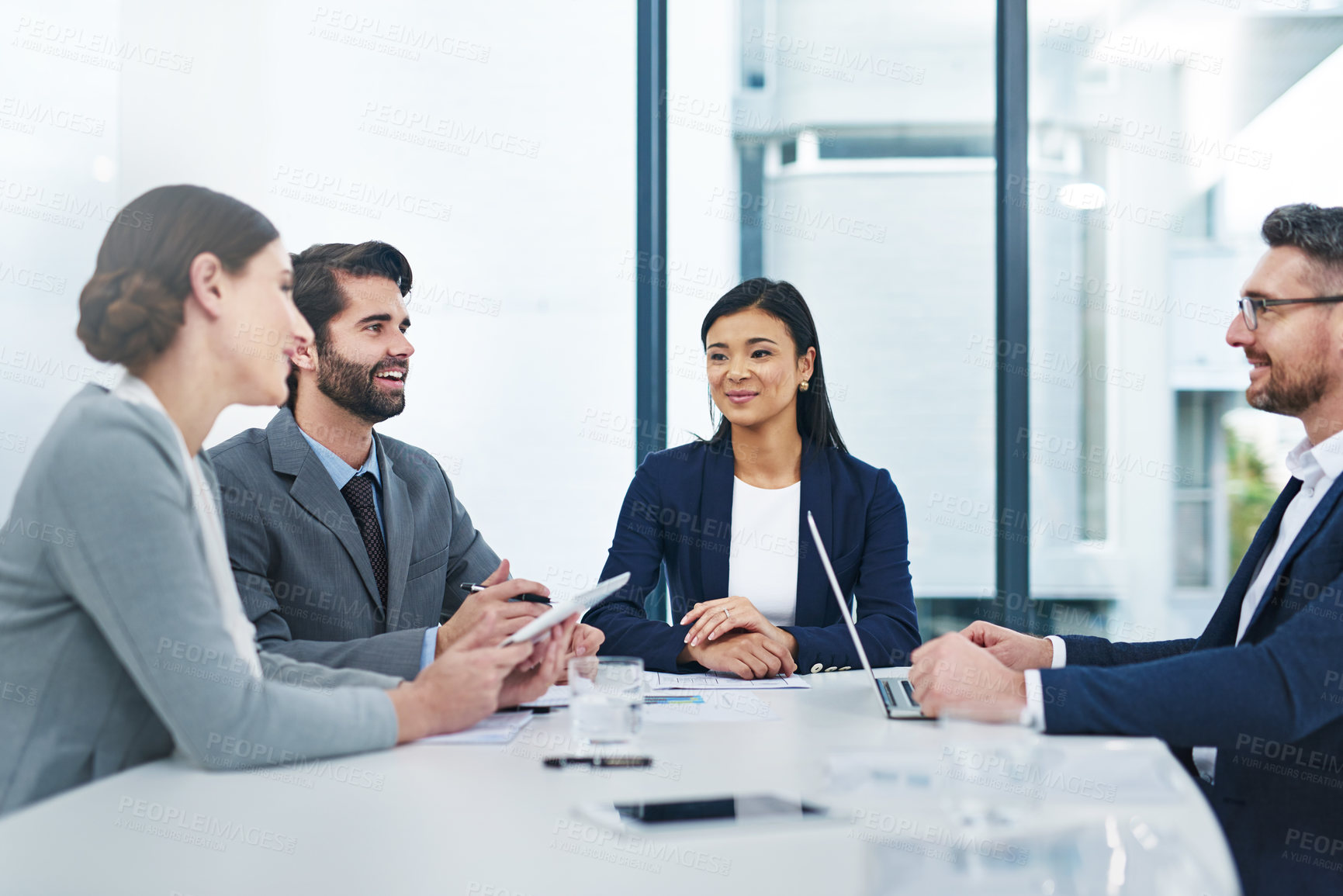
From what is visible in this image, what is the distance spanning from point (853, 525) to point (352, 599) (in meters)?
1.28

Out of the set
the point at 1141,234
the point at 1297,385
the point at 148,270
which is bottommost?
the point at 1297,385

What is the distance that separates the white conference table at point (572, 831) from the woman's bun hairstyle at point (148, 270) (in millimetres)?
602

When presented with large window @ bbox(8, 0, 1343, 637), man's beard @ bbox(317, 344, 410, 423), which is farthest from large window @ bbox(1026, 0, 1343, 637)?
man's beard @ bbox(317, 344, 410, 423)

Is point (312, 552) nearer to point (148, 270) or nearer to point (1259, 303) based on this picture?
point (148, 270)

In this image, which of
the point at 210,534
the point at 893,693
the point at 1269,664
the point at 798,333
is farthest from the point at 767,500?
the point at 210,534

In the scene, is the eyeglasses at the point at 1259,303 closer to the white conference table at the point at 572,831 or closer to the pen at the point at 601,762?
the white conference table at the point at 572,831

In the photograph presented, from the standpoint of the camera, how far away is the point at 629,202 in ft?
11.5

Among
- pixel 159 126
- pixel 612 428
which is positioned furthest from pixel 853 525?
pixel 159 126

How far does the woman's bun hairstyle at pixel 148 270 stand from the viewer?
4.54 feet

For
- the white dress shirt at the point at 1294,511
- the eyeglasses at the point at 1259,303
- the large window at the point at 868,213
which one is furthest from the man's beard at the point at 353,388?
the eyeglasses at the point at 1259,303

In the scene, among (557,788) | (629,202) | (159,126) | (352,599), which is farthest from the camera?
(629,202)

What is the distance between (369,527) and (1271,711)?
1.85 meters

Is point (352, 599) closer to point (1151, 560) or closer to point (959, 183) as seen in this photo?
point (959, 183)

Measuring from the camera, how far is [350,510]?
228 centimetres
